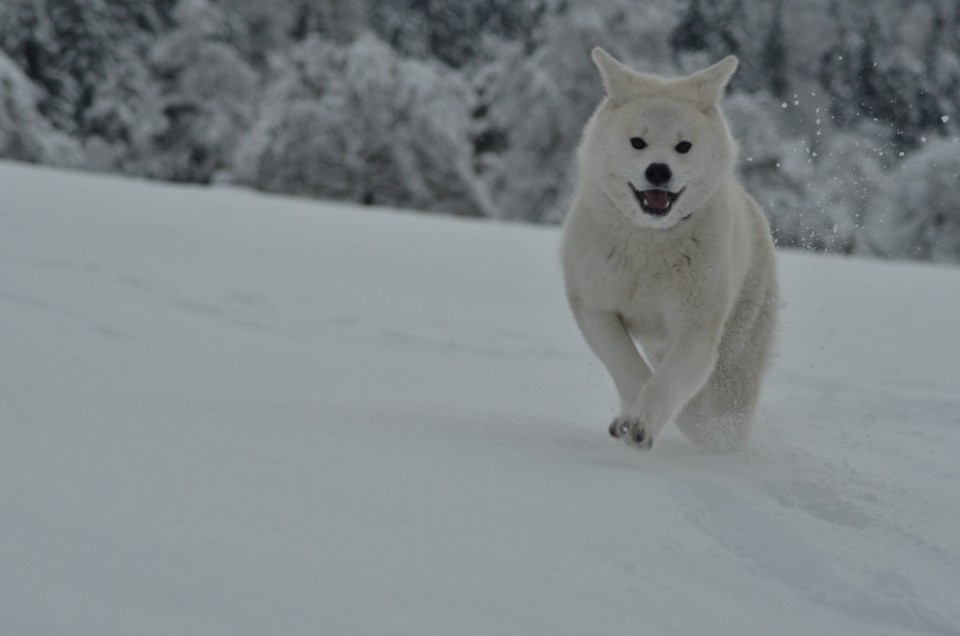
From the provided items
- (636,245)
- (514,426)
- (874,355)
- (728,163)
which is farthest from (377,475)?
(874,355)

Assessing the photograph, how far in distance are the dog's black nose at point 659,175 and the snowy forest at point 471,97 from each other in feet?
40.5

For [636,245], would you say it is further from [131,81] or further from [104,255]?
[131,81]

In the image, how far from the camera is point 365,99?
17.4 meters

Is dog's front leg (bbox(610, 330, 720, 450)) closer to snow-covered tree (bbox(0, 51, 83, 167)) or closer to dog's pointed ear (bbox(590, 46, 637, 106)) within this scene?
dog's pointed ear (bbox(590, 46, 637, 106))

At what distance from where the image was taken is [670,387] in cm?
266

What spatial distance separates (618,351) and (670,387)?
30 cm

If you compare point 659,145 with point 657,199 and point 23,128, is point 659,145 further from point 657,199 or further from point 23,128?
point 23,128

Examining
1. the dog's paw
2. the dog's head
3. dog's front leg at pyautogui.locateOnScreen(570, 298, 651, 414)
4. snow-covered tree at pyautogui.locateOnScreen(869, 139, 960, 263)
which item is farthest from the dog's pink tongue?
snow-covered tree at pyautogui.locateOnScreen(869, 139, 960, 263)

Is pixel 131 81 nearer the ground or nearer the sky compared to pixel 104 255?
nearer the ground

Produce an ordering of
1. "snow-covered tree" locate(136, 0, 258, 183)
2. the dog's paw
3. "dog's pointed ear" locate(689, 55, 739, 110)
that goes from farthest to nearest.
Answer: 1. "snow-covered tree" locate(136, 0, 258, 183)
2. "dog's pointed ear" locate(689, 55, 739, 110)
3. the dog's paw

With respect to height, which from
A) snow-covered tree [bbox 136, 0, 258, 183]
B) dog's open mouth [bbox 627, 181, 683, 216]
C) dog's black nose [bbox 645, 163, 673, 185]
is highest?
dog's black nose [bbox 645, 163, 673, 185]

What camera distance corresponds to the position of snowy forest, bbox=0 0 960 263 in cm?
1752

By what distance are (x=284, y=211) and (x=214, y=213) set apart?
2.36ft

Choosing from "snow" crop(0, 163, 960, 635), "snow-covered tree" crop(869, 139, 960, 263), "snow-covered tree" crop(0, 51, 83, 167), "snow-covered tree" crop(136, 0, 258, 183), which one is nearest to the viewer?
"snow" crop(0, 163, 960, 635)
